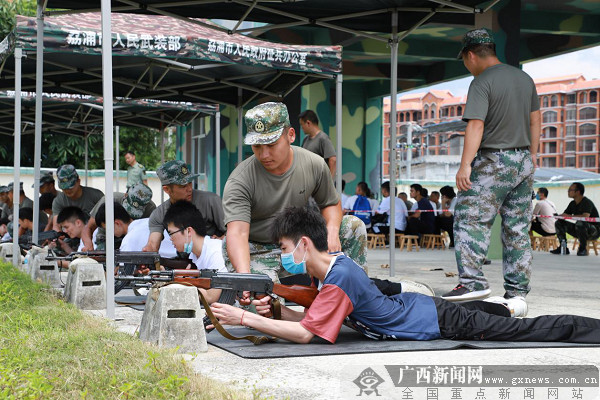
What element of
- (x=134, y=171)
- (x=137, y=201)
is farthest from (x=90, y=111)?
(x=137, y=201)

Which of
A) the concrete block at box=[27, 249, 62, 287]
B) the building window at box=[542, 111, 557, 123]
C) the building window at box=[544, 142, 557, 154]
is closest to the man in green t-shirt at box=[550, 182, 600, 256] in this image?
the concrete block at box=[27, 249, 62, 287]

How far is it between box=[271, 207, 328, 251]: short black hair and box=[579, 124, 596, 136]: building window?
102m

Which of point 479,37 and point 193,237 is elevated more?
point 479,37

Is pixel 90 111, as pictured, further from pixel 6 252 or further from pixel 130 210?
pixel 130 210

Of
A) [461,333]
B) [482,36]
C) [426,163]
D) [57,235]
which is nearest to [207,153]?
[57,235]

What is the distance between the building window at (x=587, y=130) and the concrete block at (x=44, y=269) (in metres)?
100

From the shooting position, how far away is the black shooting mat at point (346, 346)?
427 centimetres

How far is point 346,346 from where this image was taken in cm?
448

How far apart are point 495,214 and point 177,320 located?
8.91 feet

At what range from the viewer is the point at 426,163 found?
6775 cm

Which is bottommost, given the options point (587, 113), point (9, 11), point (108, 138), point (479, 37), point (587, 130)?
point (108, 138)

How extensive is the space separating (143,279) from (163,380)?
4.97 ft

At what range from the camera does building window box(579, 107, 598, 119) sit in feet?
327

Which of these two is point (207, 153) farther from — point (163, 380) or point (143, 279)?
point (163, 380)
